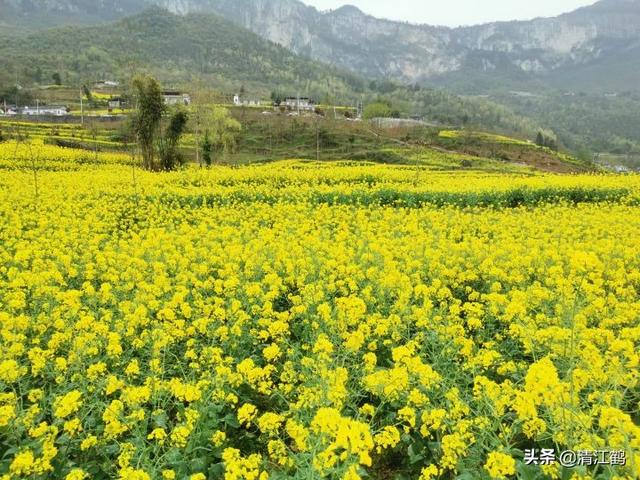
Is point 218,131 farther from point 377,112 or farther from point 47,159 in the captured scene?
point 377,112

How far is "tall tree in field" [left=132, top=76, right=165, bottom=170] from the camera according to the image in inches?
1211

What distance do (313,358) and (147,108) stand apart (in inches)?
1146

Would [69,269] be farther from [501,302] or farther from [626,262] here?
[626,262]

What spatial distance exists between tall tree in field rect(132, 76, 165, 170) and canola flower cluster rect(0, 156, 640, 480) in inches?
771

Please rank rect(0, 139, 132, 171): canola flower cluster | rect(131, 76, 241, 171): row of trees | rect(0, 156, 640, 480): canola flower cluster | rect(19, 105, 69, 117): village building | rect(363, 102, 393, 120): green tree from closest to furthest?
rect(0, 156, 640, 480): canola flower cluster
rect(0, 139, 132, 171): canola flower cluster
rect(131, 76, 241, 171): row of trees
rect(19, 105, 69, 117): village building
rect(363, 102, 393, 120): green tree

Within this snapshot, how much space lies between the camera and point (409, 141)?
214 ft

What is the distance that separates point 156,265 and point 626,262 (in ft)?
31.7

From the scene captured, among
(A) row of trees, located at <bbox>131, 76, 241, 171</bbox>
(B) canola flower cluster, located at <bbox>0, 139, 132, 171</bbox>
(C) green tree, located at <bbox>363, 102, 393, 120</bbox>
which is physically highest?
(C) green tree, located at <bbox>363, 102, 393, 120</bbox>

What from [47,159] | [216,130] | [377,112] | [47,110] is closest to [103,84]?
[47,110]

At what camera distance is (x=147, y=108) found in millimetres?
30797

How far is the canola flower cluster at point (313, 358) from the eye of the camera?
13.4 ft

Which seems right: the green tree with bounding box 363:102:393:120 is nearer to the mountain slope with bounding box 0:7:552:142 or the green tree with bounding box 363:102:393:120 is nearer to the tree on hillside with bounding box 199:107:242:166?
the mountain slope with bounding box 0:7:552:142

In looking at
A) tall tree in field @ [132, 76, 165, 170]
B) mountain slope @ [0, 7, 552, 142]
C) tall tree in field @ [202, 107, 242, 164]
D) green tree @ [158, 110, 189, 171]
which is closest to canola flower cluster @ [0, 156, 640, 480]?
tall tree in field @ [132, 76, 165, 170]

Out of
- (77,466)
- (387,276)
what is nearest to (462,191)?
(387,276)
